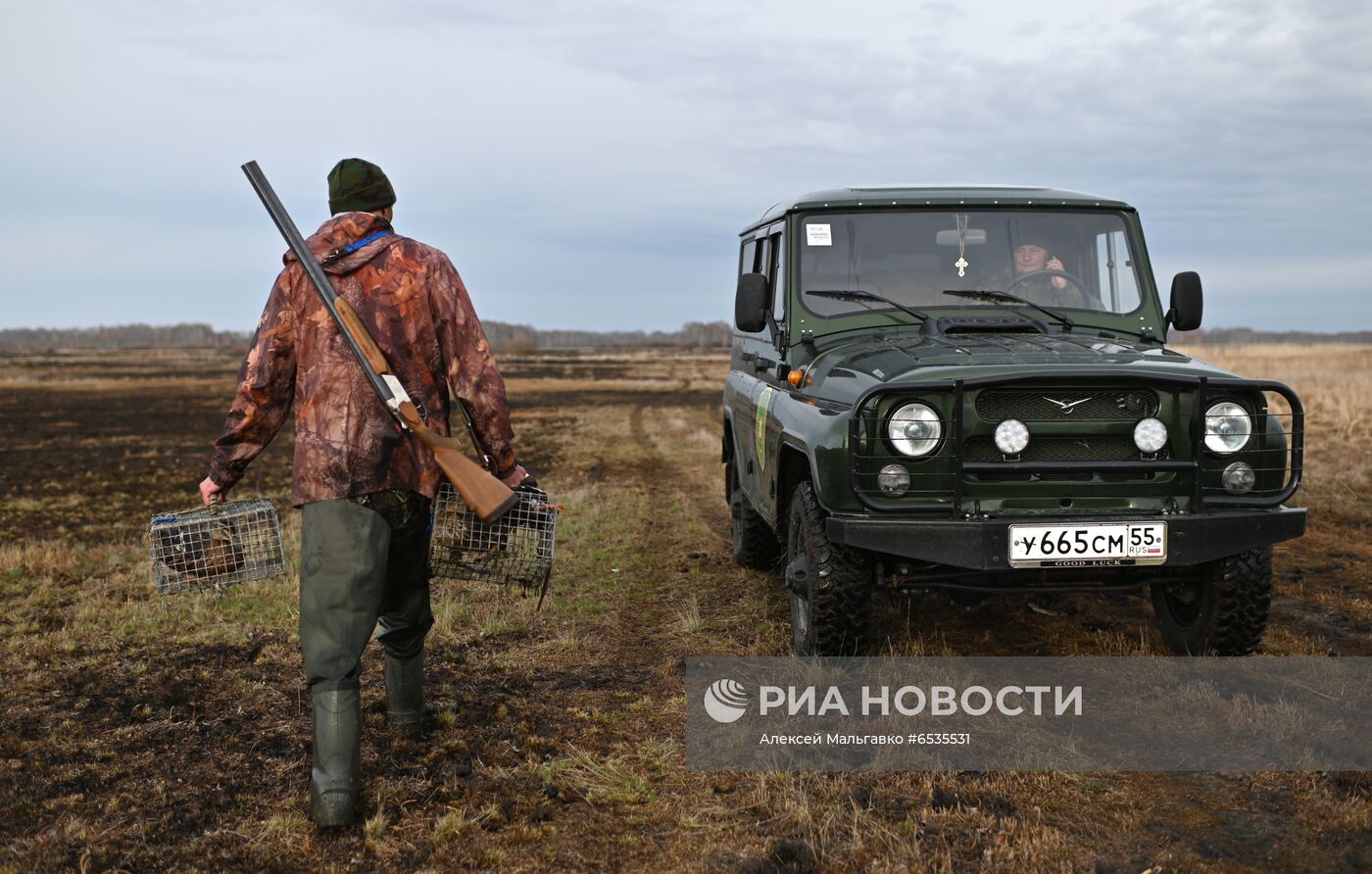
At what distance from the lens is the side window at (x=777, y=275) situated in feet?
19.5

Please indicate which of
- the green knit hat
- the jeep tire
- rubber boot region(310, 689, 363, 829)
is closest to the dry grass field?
rubber boot region(310, 689, 363, 829)

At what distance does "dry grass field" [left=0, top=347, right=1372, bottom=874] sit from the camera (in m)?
3.19

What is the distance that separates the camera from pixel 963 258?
5.69m

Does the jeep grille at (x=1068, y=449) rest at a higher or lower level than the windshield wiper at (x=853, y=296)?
lower

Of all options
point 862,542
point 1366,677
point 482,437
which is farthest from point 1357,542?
point 482,437

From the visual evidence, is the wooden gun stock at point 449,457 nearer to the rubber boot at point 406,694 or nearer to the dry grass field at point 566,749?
the rubber boot at point 406,694

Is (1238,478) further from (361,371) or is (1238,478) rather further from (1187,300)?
(361,371)

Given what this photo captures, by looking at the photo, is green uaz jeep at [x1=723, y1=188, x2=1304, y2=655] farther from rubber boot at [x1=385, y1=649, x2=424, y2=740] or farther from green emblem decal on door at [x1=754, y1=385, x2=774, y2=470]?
rubber boot at [x1=385, y1=649, x2=424, y2=740]

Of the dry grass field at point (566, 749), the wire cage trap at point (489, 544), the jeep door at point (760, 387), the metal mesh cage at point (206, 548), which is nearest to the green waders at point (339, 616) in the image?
the dry grass field at point (566, 749)

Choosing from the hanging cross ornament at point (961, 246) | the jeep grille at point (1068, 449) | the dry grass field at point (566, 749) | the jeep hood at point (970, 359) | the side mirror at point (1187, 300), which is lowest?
the dry grass field at point (566, 749)

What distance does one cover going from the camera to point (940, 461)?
4.21 meters

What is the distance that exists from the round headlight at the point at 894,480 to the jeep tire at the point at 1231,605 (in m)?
1.41

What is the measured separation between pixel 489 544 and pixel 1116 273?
3.67 meters

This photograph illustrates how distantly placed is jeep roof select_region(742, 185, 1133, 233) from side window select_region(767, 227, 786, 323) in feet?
0.68
